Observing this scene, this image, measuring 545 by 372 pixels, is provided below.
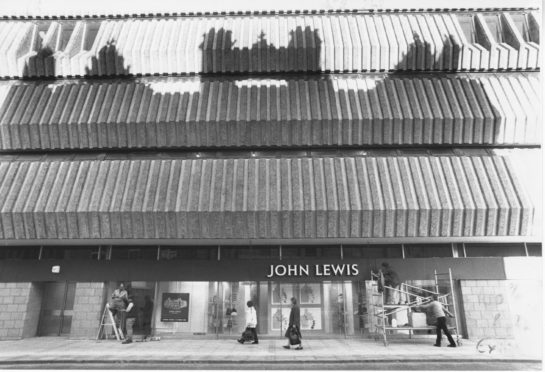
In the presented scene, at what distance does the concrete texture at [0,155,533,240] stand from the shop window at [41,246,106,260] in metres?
1.69

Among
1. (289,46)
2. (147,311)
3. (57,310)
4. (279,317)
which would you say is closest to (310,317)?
(279,317)

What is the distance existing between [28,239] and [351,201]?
1124 centimetres

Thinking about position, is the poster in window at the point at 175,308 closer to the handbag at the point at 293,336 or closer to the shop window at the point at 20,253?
the handbag at the point at 293,336

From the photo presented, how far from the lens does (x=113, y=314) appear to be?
44.7ft

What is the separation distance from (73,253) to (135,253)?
7.89 feet

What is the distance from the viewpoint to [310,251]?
1477 centimetres

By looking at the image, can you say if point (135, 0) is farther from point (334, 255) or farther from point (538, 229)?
point (538, 229)

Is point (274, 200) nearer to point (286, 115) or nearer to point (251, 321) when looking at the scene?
point (286, 115)

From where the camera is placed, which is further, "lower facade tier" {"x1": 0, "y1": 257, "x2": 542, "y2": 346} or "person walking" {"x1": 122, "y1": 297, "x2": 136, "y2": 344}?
"lower facade tier" {"x1": 0, "y1": 257, "x2": 542, "y2": 346}

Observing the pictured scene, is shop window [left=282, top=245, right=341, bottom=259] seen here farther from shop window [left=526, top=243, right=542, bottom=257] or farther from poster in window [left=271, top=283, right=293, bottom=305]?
shop window [left=526, top=243, right=542, bottom=257]

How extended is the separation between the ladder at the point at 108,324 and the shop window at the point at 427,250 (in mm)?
10738

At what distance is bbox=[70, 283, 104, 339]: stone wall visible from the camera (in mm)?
14281

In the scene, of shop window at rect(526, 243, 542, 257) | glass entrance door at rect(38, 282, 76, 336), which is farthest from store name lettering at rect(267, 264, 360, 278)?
glass entrance door at rect(38, 282, 76, 336)

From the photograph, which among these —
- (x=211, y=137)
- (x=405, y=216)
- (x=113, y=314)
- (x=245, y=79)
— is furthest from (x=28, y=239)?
(x=405, y=216)
